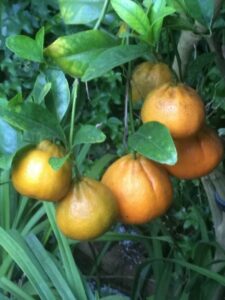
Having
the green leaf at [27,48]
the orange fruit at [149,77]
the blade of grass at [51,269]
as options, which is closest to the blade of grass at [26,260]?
the blade of grass at [51,269]

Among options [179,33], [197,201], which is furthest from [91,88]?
Result: [179,33]

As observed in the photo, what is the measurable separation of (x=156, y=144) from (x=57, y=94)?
0.42 ft

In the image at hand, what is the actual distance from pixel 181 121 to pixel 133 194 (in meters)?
0.08

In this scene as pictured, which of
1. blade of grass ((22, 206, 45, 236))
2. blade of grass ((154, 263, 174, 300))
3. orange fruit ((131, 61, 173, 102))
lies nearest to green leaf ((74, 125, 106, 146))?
orange fruit ((131, 61, 173, 102))

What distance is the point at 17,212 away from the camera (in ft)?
5.51

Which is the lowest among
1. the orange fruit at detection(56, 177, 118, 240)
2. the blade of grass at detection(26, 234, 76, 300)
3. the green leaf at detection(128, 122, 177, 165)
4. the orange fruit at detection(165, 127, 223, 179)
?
the blade of grass at detection(26, 234, 76, 300)

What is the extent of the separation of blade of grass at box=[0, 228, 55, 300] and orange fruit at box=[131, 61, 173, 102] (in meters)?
0.66

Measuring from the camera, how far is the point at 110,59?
0.55 m

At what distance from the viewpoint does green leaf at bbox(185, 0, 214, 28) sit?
0.61 metres

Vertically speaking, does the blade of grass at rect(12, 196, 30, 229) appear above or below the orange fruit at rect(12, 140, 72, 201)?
below

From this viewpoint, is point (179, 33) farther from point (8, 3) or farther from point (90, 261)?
point (90, 261)

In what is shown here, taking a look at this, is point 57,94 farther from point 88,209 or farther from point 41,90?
point 88,209

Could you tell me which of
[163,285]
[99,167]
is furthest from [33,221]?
[163,285]

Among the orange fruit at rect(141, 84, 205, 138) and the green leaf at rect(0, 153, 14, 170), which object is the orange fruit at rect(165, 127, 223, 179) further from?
the green leaf at rect(0, 153, 14, 170)
